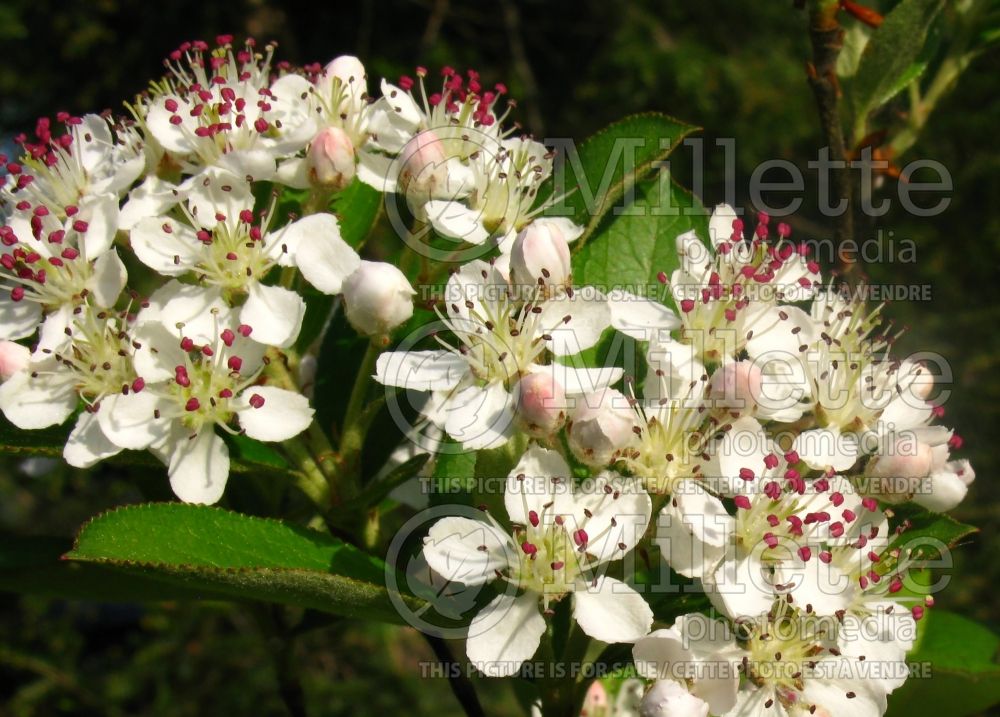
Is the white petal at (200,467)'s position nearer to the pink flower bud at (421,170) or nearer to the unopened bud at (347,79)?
the pink flower bud at (421,170)

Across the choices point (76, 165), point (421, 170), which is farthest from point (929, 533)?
point (76, 165)

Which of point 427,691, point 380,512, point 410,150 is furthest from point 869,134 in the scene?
point 427,691

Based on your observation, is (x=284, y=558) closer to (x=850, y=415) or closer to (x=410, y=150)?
(x=410, y=150)

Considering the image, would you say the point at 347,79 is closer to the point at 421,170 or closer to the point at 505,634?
the point at 421,170

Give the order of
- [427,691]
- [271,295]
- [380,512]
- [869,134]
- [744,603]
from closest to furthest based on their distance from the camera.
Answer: [744,603] < [271,295] < [380,512] < [869,134] < [427,691]

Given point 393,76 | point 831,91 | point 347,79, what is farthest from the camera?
point 393,76

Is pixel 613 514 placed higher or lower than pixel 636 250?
lower

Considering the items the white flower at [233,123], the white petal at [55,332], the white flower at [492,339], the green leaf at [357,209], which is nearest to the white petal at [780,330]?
the white flower at [492,339]
